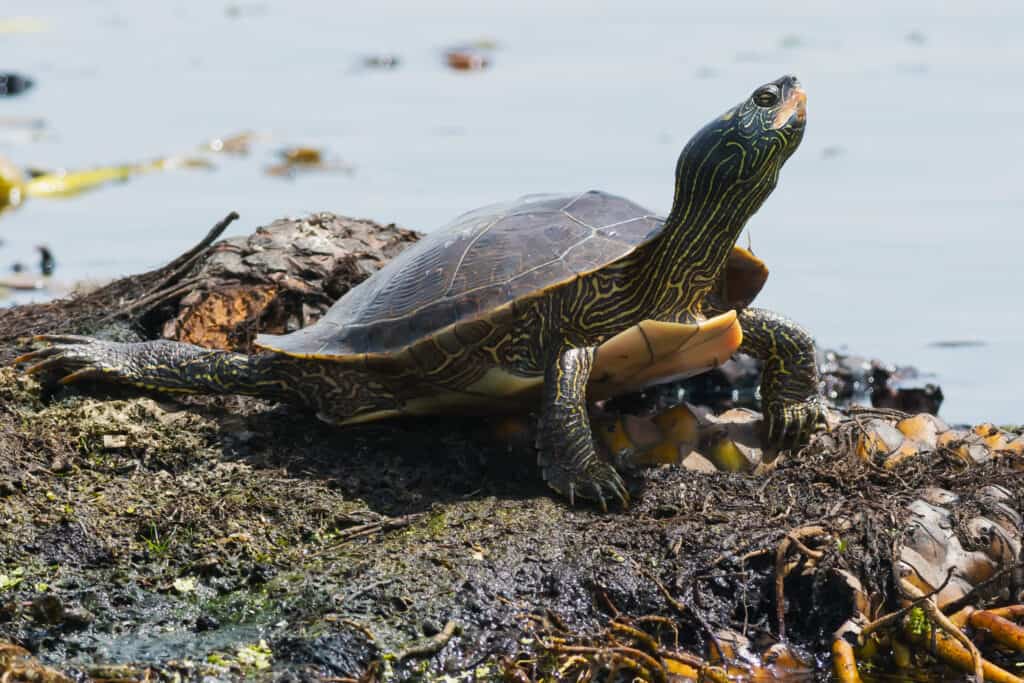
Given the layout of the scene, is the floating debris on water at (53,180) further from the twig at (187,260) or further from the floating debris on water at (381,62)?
the twig at (187,260)

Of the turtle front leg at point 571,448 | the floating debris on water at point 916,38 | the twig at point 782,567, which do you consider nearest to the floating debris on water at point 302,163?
the floating debris on water at point 916,38

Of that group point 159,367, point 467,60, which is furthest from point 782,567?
point 467,60

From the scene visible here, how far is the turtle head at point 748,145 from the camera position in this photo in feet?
18.9

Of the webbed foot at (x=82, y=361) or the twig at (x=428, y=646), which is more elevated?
the webbed foot at (x=82, y=361)

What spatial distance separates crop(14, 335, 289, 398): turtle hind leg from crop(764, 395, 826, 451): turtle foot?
2161mm

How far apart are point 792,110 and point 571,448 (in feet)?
5.39

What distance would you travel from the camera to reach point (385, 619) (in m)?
4.79

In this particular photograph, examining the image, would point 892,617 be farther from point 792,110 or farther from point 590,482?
point 792,110

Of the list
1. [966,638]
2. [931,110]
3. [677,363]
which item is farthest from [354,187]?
[966,638]

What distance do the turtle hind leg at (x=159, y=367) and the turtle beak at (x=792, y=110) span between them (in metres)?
2.46

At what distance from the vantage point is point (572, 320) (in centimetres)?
586

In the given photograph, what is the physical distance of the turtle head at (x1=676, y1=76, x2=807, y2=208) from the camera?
Answer: 576cm

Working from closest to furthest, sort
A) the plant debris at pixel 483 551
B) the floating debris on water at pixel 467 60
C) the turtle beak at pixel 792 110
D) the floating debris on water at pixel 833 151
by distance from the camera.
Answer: the plant debris at pixel 483 551 < the turtle beak at pixel 792 110 < the floating debris on water at pixel 833 151 < the floating debris on water at pixel 467 60

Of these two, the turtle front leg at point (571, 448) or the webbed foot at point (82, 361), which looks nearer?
the turtle front leg at point (571, 448)
